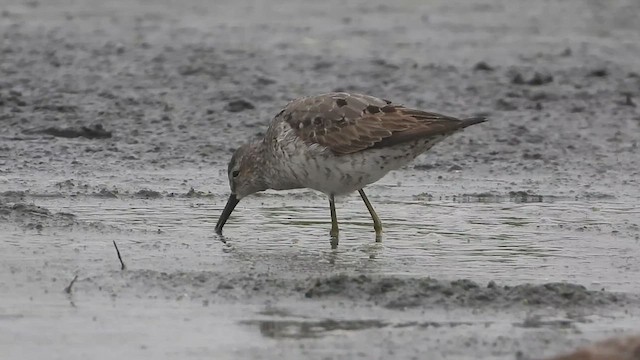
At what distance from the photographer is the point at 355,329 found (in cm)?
656

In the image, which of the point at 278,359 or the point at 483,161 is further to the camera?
the point at 483,161

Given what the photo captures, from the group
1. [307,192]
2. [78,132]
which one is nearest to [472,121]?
[307,192]

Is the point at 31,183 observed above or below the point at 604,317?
below

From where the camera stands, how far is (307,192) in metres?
10.6

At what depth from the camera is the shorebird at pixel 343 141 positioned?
29.2 feet

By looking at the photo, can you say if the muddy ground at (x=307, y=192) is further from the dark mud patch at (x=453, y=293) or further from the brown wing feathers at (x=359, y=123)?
the brown wing feathers at (x=359, y=123)

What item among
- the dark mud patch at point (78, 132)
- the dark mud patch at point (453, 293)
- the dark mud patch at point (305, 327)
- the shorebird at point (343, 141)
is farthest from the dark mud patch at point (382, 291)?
the dark mud patch at point (78, 132)

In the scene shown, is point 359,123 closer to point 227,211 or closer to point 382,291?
point 227,211

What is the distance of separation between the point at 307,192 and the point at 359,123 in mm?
1681

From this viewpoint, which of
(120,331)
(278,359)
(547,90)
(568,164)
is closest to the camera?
(278,359)

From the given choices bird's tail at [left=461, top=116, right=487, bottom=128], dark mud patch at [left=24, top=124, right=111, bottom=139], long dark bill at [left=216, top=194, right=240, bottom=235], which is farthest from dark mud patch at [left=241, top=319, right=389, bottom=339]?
dark mud patch at [left=24, top=124, right=111, bottom=139]

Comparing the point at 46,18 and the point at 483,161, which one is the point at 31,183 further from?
the point at 46,18

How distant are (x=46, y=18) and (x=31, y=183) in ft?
27.4

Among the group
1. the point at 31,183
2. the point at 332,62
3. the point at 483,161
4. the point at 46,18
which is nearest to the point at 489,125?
the point at 483,161
